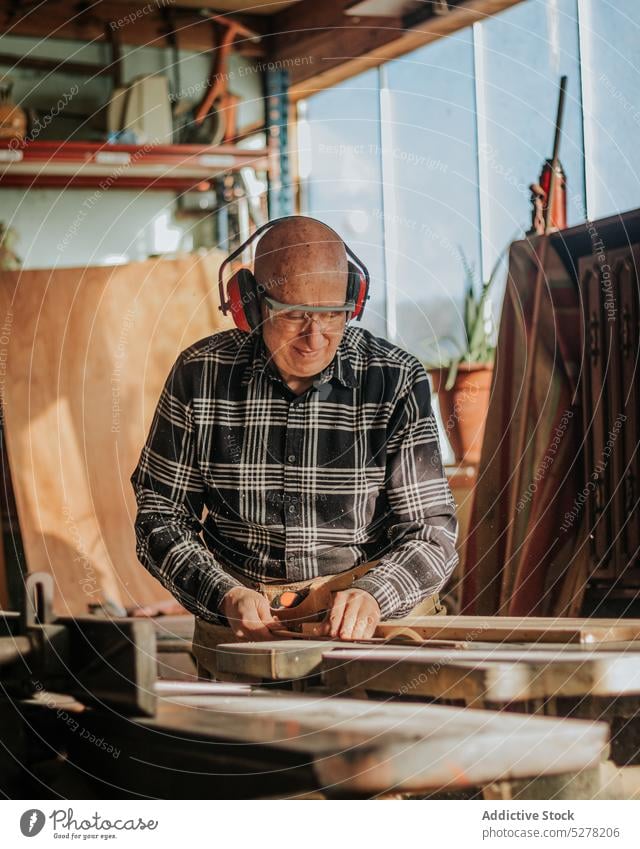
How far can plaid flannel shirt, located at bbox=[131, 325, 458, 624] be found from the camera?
1092 millimetres

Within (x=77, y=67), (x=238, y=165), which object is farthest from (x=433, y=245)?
(x=77, y=67)

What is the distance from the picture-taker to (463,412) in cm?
127

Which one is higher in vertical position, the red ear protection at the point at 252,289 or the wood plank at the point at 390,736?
the red ear protection at the point at 252,289

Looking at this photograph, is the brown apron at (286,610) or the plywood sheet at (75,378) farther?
the plywood sheet at (75,378)

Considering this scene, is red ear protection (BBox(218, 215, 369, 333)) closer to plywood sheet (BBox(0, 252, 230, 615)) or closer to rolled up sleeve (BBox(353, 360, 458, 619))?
rolled up sleeve (BBox(353, 360, 458, 619))

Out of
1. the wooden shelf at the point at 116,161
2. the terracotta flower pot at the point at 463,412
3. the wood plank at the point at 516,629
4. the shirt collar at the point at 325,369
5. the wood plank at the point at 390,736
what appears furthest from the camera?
the wooden shelf at the point at 116,161

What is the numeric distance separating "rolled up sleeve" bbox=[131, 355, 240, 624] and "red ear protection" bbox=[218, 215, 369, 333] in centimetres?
8

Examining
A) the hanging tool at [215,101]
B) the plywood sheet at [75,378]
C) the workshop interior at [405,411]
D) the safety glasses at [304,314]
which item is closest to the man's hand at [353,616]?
the workshop interior at [405,411]

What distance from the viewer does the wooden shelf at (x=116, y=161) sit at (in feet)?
6.30

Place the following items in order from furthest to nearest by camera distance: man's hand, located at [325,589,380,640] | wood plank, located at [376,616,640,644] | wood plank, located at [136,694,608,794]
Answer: man's hand, located at [325,589,380,640], wood plank, located at [376,616,640,644], wood plank, located at [136,694,608,794]

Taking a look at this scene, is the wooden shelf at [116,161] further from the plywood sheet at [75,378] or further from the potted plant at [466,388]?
the potted plant at [466,388]

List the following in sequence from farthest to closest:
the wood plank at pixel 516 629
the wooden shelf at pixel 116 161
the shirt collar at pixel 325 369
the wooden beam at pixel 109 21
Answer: the wooden beam at pixel 109 21
the wooden shelf at pixel 116 161
the shirt collar at pixel 325 369
the wood plank at pixel 516 629

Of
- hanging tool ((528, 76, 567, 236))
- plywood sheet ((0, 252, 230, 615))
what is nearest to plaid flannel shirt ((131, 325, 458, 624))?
hanging tool ((528, 76, 567, 236))

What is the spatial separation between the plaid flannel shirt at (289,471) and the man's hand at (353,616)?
0.26ft
